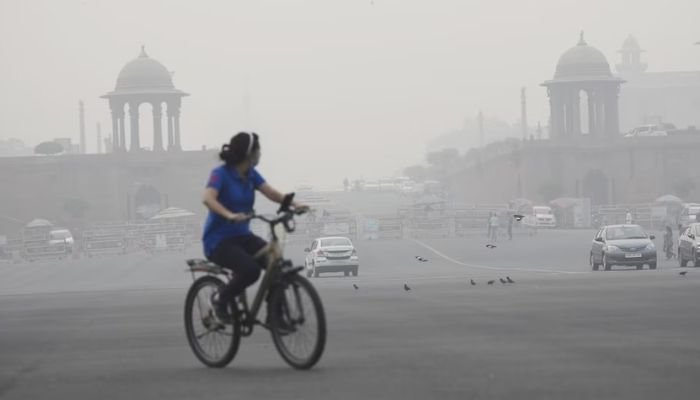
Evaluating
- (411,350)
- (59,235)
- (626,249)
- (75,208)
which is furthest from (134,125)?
(411,350)

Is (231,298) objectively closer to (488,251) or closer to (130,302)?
(130,302)

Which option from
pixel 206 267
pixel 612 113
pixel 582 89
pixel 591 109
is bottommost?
pixel 206 267

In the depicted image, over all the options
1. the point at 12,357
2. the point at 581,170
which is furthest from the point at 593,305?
the point at 581,170

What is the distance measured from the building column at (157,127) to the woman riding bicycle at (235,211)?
336 ft

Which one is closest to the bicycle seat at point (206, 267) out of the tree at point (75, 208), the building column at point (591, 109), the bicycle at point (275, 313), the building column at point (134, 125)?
the bicycle at point (275, 313)

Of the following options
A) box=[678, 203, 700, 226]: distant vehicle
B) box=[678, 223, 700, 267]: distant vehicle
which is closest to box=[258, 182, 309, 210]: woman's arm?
box=[678, 223, 700, 267]: distant vehicle

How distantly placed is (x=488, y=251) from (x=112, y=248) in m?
23.2

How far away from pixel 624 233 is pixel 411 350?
28.3 metres

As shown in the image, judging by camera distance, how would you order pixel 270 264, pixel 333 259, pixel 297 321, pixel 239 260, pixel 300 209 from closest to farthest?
pixel 297 321
pixel 270 264
pixel 300 209
pixel 239 260
pixel 333 259

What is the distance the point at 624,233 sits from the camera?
38938mm

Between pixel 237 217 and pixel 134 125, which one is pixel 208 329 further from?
pixel 134 125

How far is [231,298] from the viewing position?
33.8 feet

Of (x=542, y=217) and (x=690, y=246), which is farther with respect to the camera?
(x=542, y=217)

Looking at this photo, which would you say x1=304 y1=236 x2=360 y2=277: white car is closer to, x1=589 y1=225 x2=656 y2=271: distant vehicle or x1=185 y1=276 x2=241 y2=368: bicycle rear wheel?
x1=589 y1=225 x2=656 y2=271: distant vehicle
